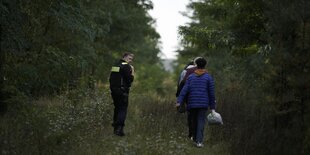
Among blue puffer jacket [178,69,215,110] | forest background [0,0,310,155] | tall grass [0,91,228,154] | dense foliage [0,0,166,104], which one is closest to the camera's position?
forest background [0,0,310,155]

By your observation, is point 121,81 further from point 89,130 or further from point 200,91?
point 200,91

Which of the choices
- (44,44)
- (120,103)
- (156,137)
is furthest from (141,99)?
(156,137)

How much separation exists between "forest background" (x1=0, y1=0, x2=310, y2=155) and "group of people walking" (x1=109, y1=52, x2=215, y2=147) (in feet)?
1.34

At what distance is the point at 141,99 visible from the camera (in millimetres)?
19531

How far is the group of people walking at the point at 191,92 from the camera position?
38.6 feet

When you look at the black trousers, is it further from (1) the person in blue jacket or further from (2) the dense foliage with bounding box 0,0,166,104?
(2) the dense foliage with bounding box 0,0,166,104

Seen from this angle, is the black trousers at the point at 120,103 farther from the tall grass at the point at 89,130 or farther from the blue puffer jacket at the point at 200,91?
the blue puffer jacket at the point at 200,91

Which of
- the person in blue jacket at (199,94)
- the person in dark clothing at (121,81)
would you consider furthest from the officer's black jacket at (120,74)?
the person in blue jacket at (199,94)

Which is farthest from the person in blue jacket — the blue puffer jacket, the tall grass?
the tall grass

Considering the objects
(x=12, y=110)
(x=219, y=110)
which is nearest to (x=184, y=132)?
(x=219, y=110)

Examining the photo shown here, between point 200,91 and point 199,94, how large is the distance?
0.07 meters

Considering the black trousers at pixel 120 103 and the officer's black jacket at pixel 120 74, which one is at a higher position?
the officer's black jacket at pixel 120 74

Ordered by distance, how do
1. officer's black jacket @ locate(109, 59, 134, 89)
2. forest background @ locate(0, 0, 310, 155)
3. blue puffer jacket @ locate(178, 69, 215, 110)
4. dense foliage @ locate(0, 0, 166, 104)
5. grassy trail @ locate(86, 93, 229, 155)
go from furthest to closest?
officer's black jacket @ locate(109, 59, 134, 89)
dense foliage @ locate(0, 0, 166, 104)
blue puffer jacket @ locate(178, 69, 215, 110)
grassy trail @ locate(86, 93, 229, 155)
forest background @ locate(0, 0, 310, 155)

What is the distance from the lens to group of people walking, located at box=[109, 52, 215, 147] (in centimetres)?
1177
